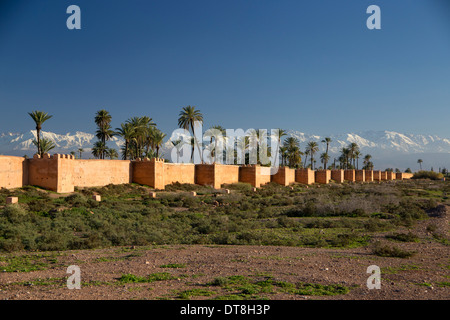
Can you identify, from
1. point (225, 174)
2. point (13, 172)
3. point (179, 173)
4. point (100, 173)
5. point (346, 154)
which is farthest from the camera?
point (346, 154)

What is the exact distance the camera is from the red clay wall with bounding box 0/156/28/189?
28.3 meters

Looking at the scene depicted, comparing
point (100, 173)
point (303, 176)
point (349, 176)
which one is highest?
point (100, 173)

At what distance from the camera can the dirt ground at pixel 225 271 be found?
679cm

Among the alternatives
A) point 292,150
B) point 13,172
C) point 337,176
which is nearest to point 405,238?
point 13,172

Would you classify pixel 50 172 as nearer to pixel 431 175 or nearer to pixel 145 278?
pixel 145 278

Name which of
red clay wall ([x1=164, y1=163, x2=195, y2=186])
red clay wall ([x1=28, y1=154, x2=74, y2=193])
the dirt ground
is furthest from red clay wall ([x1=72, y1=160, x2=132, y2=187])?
the dirt ground

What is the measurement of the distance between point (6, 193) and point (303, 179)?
4831cm

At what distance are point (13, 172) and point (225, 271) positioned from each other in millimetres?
27340

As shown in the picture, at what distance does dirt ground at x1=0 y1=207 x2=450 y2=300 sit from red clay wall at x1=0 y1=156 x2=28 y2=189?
2120 centimetres

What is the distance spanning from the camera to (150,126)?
5672 cm

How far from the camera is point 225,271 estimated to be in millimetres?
8586

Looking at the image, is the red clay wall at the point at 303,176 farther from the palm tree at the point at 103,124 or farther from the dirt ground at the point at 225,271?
the dirt ground at the point at 225,271

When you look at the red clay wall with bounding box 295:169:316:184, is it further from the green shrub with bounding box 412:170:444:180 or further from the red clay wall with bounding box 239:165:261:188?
the green shrub with bounding box 412:170:444:180

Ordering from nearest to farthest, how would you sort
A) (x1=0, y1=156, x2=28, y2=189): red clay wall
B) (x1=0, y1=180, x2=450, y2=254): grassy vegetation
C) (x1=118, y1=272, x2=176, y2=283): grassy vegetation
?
(x1=118, y1=272, x2=176, y2=283): grassy vegetation, (x1=0, y1=180, x2=450, y2=254): grassy vegetation, (x1=0, y1=156, x2=28, y2=189): red clay wall
